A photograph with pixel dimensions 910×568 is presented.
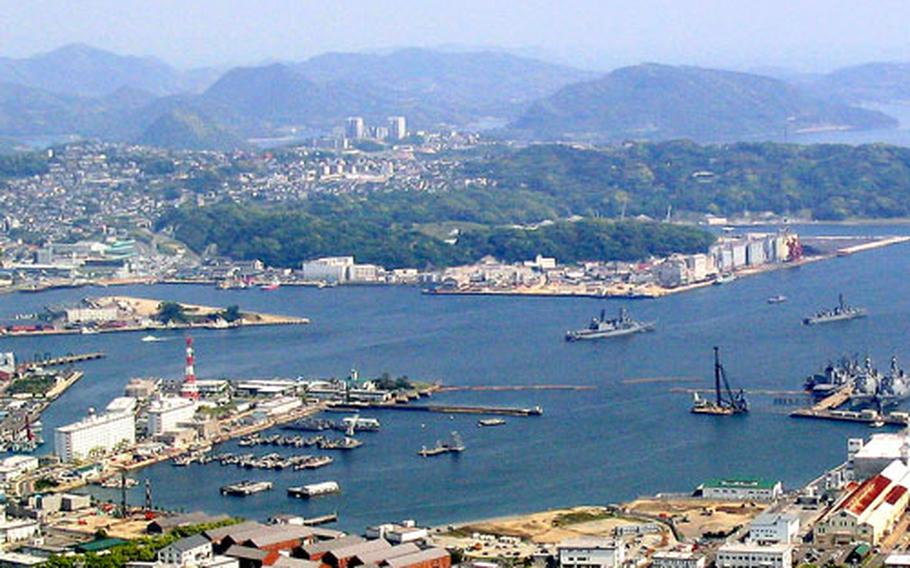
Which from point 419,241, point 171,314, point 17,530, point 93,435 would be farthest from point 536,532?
point 419,241

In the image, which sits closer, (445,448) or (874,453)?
(874,453)

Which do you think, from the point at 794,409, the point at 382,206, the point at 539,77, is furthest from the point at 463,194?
the point at 539,77

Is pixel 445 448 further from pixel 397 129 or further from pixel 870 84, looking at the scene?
pixel 870 84

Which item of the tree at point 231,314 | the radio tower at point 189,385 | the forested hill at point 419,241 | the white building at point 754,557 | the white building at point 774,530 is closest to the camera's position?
the white building at point 754,557

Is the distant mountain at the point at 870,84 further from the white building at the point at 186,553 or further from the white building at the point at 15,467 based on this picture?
the white building at the point at 186,553

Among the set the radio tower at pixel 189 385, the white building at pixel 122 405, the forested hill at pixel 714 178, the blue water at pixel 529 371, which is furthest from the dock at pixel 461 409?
the forested hill at pixel 714 178

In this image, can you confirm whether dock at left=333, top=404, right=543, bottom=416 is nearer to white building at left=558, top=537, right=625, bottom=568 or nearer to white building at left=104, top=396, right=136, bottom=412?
white building at left=104, top=396, right=136, bottom=412
